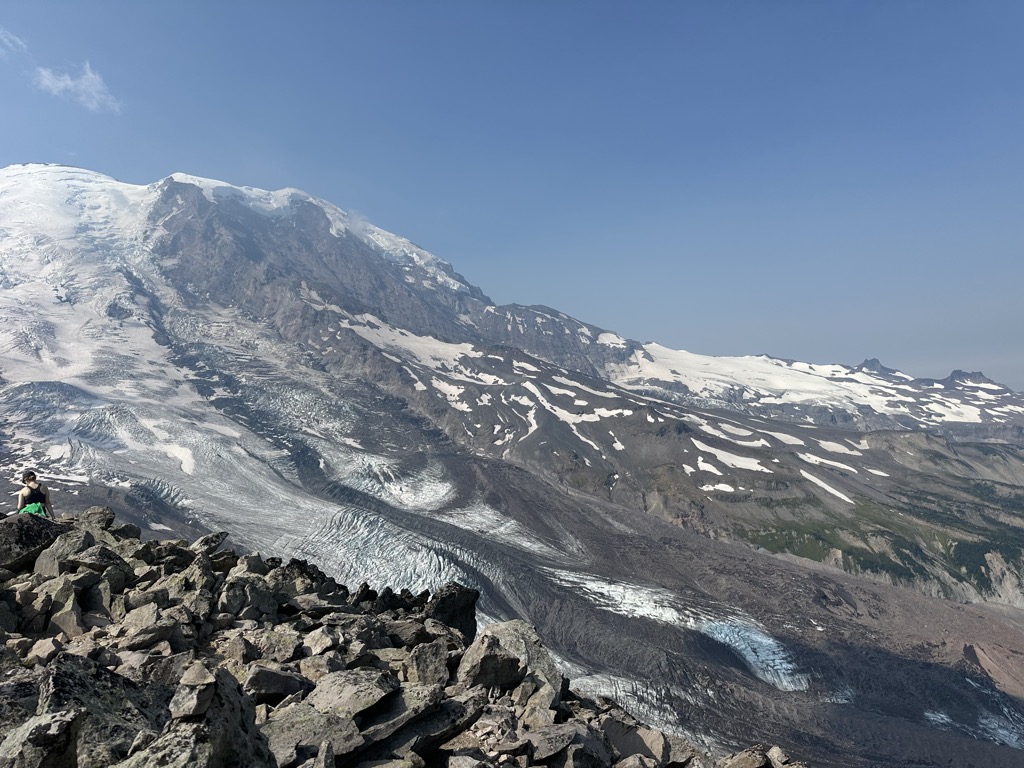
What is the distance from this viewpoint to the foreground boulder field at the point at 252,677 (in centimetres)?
717

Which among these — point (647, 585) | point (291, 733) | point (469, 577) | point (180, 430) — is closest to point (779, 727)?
point (647, 585)

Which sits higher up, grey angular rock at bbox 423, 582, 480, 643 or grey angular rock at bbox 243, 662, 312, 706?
grey angular rock at bbox 243, 662, 312, 706

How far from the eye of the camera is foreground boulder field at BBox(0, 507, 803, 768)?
7.17 m

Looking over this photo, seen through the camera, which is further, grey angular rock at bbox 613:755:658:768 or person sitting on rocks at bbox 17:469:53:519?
person sitting on rocks at bbox 17:469:53:519

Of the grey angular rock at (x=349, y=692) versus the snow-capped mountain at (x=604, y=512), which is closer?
the grey angular rock at (x=349, y=692)

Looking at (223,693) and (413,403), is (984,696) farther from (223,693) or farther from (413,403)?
(413,403)

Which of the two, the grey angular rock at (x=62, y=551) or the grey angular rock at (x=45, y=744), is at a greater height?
the grey angular rock at (x=45, y=744)

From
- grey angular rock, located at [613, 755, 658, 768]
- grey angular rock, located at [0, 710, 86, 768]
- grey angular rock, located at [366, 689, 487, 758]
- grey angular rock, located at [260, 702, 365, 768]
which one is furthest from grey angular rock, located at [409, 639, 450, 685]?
grey angular rock, located at [0, 710, 86, 768]

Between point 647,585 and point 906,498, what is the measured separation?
10138cm

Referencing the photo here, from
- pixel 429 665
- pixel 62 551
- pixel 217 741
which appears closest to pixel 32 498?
pixel 62 551

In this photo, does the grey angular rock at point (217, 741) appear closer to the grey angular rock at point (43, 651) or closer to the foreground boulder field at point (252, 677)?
the foreground boulder field at point (252, 677)

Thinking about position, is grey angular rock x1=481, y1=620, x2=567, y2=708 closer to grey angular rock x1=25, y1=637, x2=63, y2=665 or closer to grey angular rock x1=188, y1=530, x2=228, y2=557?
grey angular rock x1=25, y1=637, x2=63, y2=665

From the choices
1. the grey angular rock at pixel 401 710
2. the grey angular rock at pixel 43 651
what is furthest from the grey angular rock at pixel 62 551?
the grey angular rock at pixel 401 710

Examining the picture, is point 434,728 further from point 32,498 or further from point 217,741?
point 32,498
